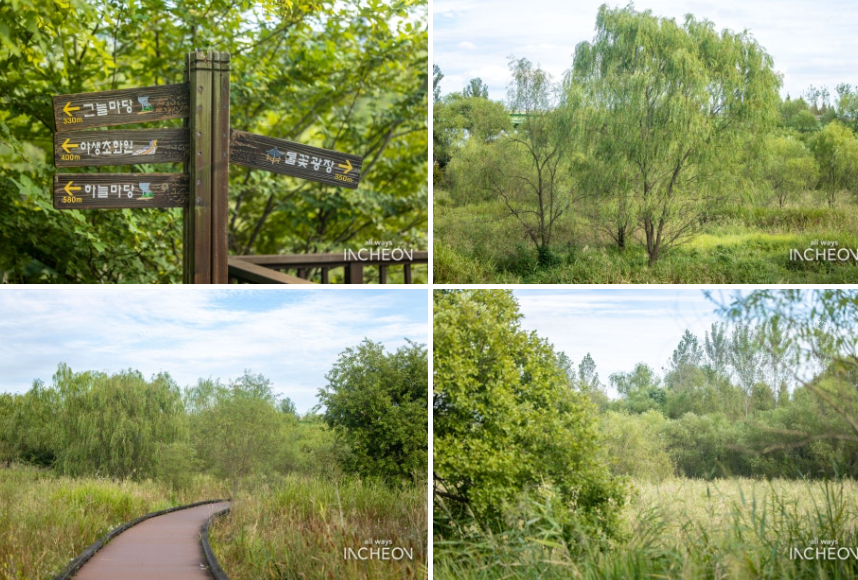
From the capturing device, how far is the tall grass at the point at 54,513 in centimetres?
248

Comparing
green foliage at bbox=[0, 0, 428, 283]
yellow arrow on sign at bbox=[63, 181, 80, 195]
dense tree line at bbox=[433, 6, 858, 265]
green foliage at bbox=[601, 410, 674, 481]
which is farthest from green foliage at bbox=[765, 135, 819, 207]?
yellow arrow on sign at bbox=[63, 181, 80, 195]

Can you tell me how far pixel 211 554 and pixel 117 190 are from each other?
1.28m

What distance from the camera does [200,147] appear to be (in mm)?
2652

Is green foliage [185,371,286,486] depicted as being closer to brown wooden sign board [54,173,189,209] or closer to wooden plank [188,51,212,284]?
wooden plank [188,51,212,284]

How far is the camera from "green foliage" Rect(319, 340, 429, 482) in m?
2.64

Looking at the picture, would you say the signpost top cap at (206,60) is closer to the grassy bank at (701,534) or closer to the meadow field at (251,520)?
the meadow field at (251,520)

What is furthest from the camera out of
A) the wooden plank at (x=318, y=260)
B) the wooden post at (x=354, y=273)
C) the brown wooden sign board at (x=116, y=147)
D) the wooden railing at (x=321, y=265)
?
the wooden plank at (x=318, y=260)

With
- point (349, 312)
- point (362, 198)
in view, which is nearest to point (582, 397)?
point (349, 312)

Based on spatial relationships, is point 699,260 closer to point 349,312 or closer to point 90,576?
point 349,312

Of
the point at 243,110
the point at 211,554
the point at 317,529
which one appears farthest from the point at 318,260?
the point at 243,110

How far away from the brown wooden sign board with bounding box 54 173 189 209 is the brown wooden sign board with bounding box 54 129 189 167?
0.17 ft

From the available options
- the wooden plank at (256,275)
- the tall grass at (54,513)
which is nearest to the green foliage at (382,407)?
the wooden plank at (256,275)

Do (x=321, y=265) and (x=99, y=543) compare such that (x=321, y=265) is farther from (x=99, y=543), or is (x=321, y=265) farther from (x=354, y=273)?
(x=99, y=543)

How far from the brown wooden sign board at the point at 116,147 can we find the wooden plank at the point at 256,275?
1.44ft
